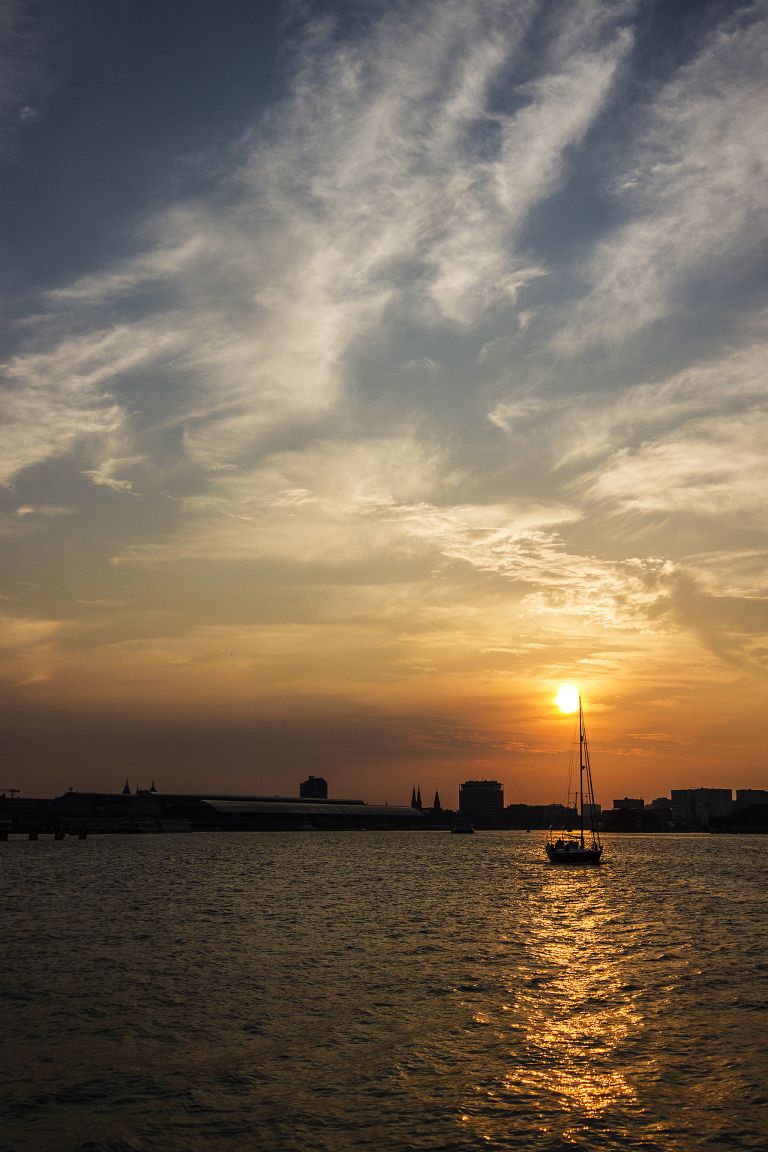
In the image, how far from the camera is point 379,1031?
3662cm

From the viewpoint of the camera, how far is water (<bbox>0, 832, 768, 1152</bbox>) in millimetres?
25594

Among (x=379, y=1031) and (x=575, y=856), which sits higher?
(x=379, y=1031)

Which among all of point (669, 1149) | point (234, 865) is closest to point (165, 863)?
point (234, 865)

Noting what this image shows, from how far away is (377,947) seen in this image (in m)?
60.8

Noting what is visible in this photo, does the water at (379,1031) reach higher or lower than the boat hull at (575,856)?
higher

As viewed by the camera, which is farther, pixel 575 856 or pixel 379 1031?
pixel 575 856

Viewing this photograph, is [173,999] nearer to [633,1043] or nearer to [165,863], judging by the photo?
[633,1043]

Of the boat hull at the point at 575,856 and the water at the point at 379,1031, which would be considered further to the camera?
the boat hull at the point at 575,856

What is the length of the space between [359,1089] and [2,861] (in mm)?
162639

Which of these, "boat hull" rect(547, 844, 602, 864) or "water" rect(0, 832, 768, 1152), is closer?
"water" rect(0, 832, 768, 1152)

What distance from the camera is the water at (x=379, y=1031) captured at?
84.0 ft

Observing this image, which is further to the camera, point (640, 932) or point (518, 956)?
point (640, 932)

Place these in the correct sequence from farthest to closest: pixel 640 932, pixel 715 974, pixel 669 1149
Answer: pixel 640 932, pixel 715 974, pixel 669 1149

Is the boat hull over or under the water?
under
